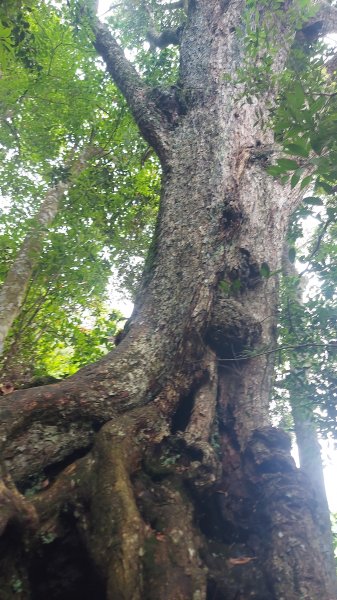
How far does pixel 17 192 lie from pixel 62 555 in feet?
18.8

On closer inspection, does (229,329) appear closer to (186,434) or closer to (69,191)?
(186,434)

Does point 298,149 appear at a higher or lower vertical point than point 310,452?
higher

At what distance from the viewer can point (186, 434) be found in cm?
345


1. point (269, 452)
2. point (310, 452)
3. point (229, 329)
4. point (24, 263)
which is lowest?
point (269, 452)

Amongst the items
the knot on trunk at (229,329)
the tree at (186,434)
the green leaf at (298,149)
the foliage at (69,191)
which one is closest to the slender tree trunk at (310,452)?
the tree at (186,434)

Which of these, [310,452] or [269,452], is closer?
[269,452]

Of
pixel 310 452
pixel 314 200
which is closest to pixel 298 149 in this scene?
pixel 314 200

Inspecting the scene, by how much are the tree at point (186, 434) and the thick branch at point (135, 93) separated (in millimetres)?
61

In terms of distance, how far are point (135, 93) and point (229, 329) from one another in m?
3.39

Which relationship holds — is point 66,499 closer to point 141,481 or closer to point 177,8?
point 141,481

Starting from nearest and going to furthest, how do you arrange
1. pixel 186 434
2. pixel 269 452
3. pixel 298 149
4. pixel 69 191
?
pixel 298 149 < pixel 186 434 < pixel 269 452 < pixel 69 191

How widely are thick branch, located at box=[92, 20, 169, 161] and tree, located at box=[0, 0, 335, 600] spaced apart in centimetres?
6

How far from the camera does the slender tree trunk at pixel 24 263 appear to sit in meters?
5.10

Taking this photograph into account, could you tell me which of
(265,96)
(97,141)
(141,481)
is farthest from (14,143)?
(141,481)
